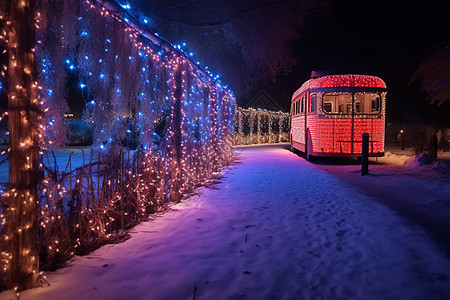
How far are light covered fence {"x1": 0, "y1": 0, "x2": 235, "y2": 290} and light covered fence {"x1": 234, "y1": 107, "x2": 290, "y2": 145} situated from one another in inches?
630

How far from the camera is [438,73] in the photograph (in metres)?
16.0

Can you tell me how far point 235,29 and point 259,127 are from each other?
1450 cm

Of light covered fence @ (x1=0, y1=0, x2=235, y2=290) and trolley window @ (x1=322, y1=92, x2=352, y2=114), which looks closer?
light covered fence @ (x1=0, y1=0, x2=235, y2=290)

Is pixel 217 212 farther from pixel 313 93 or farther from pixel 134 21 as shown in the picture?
pixel 313 93

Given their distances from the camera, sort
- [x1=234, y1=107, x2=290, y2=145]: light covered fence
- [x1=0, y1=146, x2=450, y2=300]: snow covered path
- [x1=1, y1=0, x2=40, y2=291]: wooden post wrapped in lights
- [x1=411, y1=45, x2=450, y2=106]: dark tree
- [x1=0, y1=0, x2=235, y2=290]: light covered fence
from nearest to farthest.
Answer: [x1=1, y1=0, x2=40, y2=291]: wooden post wrapped in lights < [x1=0, y1=146, x2=450, y2=300]: snow covered path < [x1=0, y1=0, x2=235, y2=290]: light covered fence < [x1=411, y1=45, x2=450, y2=106]: dark tree < [x1=234, y1=107, x2=290, y2=145]: light covered fence

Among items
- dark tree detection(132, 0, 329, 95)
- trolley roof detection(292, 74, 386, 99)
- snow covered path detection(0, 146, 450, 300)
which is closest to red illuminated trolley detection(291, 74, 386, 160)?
trolley roof detection(292, 74, 386, 99)

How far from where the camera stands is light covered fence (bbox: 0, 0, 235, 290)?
3.25 metres

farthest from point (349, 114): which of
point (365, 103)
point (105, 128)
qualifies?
point (105, 128)

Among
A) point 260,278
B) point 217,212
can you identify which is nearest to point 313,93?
point 217,212

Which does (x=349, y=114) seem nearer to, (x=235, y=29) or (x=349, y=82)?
(x=349, y=82)

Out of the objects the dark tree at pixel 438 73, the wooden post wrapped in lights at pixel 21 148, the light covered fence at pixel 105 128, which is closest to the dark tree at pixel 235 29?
the light covered fence at pixel 105 128

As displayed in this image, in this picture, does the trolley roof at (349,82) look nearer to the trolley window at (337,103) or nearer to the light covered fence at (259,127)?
the trolley window at (337,103)

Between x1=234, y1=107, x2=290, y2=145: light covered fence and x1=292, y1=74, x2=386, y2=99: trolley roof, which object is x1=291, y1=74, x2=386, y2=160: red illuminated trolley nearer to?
x1=292, y1=74, x2=386, y2=99: trolley roof

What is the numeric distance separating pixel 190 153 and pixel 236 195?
4.83 ft
